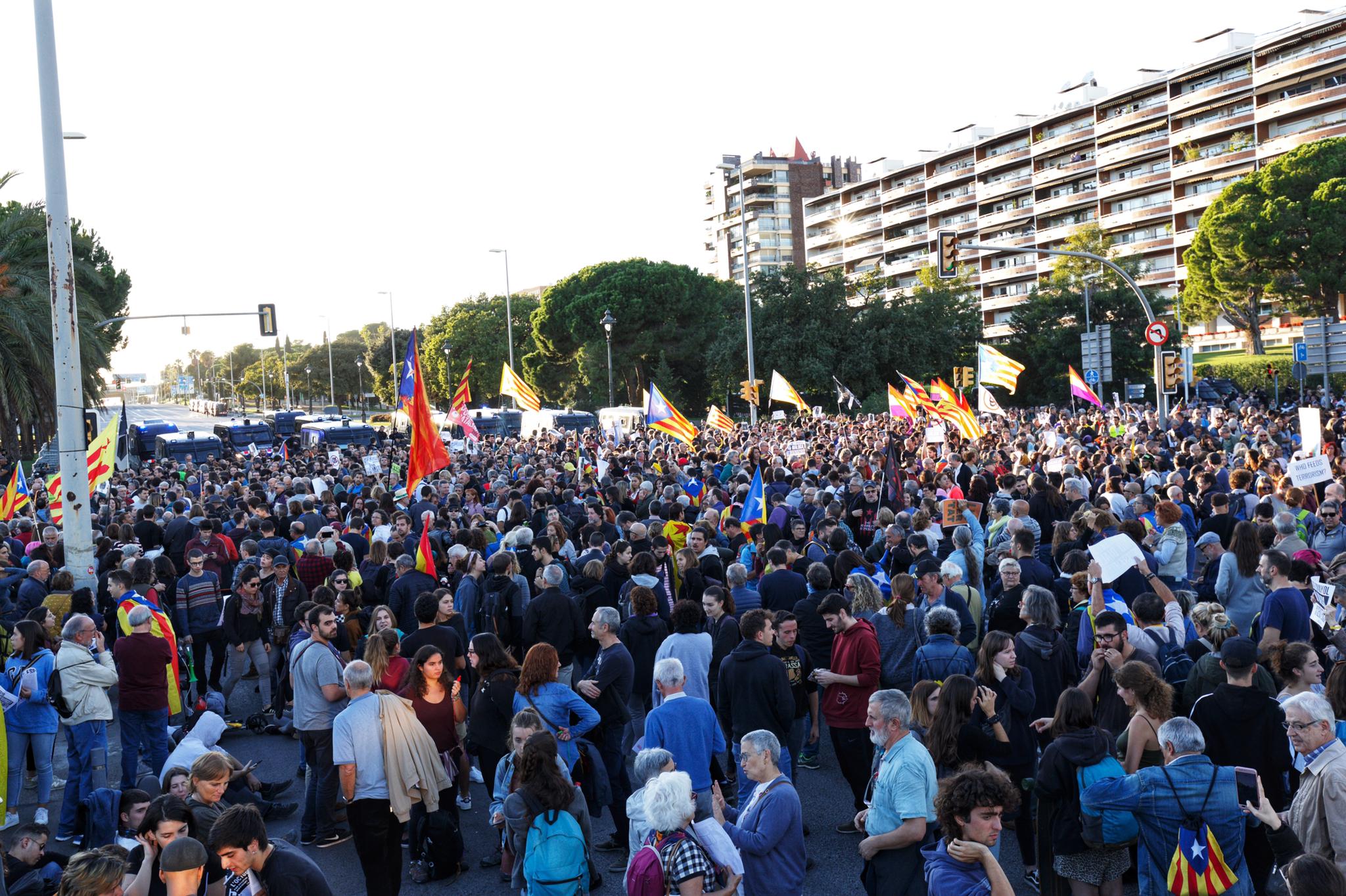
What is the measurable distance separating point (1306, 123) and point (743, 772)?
7572cm

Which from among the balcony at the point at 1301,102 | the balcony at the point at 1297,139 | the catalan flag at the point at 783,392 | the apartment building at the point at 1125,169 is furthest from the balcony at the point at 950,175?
the catalan flag at the point at 783,392

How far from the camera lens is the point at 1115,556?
24.0 ft

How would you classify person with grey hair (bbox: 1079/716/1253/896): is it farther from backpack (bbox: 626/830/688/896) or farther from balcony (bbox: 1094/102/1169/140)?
balcony (bbox: 1094/102/1169/140)

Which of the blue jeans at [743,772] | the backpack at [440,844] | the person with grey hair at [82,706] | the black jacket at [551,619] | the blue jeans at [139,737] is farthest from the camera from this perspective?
the black jacket at [551,619]

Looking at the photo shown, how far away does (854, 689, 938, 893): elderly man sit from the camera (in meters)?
4.91

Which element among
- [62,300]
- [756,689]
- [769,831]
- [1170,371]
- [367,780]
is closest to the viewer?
[769,831]

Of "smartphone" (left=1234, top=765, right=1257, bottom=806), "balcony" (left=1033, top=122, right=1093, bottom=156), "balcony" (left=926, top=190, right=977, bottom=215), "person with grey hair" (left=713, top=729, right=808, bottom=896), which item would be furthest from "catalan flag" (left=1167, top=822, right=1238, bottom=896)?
"balcony" (left=926, top=190, right=977, bottom=215)

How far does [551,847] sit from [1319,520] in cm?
850

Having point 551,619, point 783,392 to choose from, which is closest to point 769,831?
point 551,619

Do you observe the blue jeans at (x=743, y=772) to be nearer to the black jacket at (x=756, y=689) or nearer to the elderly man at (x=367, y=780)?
the black jacket at (x=756, y=689)

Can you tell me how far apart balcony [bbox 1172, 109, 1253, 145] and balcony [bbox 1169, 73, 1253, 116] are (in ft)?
4.32

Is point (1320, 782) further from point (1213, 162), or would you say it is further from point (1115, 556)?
point (1213, 162)

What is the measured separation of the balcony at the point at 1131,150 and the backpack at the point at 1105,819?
80.9 metres

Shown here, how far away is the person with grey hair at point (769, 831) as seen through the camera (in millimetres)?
4785
